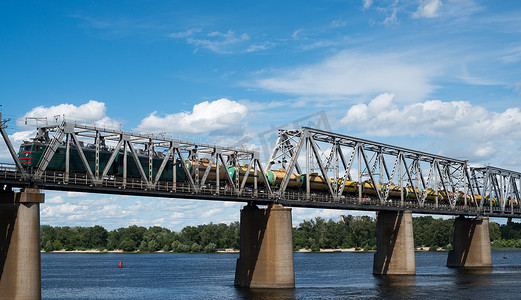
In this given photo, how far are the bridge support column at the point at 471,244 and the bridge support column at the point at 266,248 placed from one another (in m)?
61.2

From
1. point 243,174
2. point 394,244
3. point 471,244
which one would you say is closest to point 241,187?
point 243,174

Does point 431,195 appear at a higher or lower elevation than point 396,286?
higher

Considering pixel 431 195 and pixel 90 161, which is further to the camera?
pixel 431 195

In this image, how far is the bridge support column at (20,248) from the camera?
163ft

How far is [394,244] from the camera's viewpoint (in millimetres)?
98000

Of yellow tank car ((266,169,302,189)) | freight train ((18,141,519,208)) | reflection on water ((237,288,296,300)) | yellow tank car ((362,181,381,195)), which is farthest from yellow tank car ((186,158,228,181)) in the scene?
yellow tank car ((362,181,381,195))

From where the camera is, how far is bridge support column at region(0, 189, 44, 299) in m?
49.6

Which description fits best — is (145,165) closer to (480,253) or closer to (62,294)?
(62,294)

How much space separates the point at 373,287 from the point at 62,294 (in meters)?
39.4

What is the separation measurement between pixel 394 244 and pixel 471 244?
106ft

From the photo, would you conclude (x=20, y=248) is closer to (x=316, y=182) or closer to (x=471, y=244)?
(x=316, y=182)

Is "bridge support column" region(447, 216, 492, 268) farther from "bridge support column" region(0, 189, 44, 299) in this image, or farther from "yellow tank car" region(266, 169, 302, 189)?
"bridge support column" region(0, 189, 44, 299)

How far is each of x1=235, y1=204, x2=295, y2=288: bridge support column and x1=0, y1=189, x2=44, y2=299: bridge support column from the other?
1118 inches

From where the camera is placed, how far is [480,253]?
120938 millimetres
